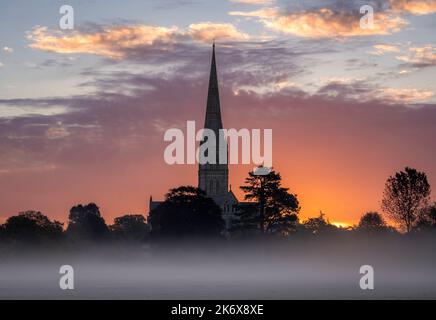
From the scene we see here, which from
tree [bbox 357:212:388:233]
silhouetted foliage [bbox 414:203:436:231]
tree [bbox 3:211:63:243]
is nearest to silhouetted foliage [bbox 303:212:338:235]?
tree [bbox 357:212:388:233]

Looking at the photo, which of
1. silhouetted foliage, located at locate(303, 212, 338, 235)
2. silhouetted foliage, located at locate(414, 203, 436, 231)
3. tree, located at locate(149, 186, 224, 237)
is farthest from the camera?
Result: silhouetted foliage, located at locate(303, 212, 338, 235)

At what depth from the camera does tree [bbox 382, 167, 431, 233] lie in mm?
144875

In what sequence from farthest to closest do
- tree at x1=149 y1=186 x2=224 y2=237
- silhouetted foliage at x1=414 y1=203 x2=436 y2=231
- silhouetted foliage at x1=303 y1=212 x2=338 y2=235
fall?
1. silhouetted foliage at x1=303 y1=212 x2=338 y2=235
2. tree at x1=149 y1=186 x2=224 y2=237
3. silhouetted foliage at x1=414 y1=203 x2=436 y2=231

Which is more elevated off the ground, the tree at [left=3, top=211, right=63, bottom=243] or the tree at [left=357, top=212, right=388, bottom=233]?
the tree at [left=357, top=212, right=388, bottom=233]

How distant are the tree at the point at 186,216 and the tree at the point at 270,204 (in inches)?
371

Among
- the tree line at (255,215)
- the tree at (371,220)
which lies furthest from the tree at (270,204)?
the tree at (371,220)

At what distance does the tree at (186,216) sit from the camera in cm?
14800

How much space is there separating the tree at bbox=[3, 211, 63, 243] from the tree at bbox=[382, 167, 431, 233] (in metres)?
44.3

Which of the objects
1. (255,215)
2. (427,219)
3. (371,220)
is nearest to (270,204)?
(255,215)

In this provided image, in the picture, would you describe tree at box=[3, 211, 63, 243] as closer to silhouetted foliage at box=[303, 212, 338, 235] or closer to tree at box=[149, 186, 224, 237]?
tree at box=[149, 186, 224, 237]

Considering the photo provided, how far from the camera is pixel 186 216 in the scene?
14912cm

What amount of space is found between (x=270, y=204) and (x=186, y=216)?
13.9 meters
